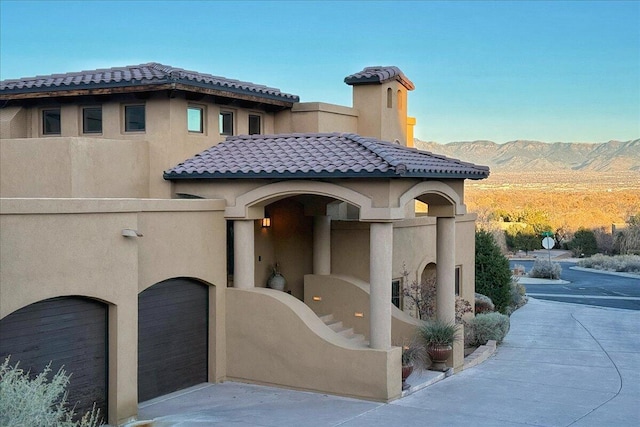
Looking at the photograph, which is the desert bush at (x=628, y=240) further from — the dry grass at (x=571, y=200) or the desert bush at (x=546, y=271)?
the desert bush at (x=546, y=271)

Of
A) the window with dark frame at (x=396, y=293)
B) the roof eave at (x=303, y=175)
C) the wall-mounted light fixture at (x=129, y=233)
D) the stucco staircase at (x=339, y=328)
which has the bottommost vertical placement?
the stucco staircase at (x=339, y=328)

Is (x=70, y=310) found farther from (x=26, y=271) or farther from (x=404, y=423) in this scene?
(x=404, y=423)

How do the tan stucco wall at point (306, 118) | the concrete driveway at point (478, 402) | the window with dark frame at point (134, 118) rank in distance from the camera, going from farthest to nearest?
the tan stucco wall at point (306, 118) < the window with dark frame at point (134, 118) < the concrete driveway at point (478, 402)

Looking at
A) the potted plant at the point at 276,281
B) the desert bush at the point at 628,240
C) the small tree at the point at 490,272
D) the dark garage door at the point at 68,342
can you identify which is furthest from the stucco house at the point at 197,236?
the desert bush at the point at 628,240

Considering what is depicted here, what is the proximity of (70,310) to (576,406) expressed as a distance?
9364mm

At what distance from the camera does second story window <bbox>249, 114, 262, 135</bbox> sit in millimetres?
21203

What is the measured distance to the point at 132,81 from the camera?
18109 millimetres

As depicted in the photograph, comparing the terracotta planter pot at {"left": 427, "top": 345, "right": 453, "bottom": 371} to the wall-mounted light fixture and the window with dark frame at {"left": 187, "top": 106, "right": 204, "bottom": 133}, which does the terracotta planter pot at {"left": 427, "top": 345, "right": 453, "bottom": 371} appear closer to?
the window with dark frame at {"left": 187, "top": 106, "right": 204, "bottom": 133}

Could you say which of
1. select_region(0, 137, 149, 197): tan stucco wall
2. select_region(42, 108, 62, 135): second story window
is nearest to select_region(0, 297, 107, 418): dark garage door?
select_region(0, 137, 149, 197): tan stucco wall

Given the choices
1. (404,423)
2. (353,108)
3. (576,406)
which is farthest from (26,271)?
(353,108)

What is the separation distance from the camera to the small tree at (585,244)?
7119 centimetres

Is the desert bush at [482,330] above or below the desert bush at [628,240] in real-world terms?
below

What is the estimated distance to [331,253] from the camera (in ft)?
66.7

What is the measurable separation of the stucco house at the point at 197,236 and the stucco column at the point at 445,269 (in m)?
0.04
